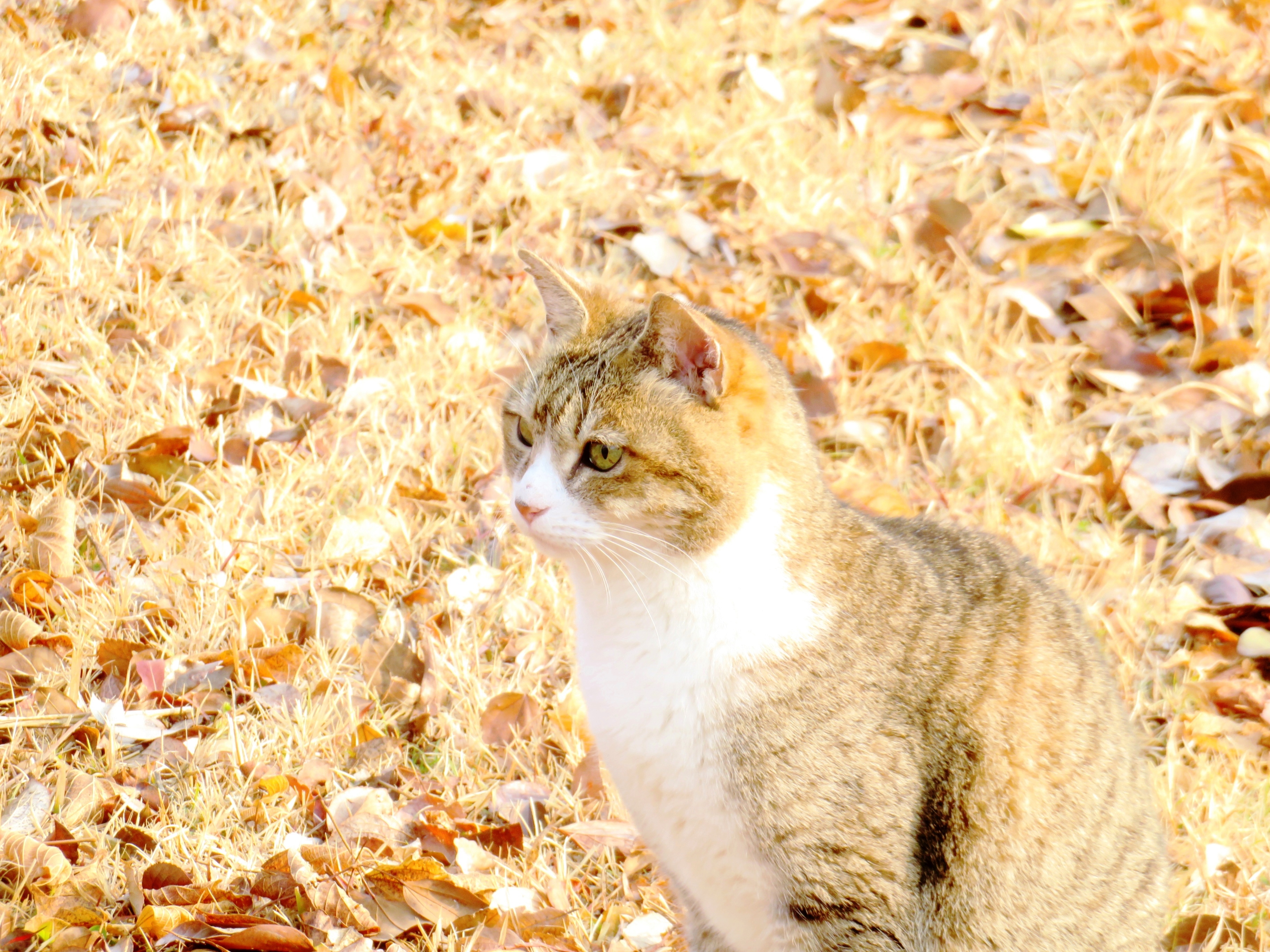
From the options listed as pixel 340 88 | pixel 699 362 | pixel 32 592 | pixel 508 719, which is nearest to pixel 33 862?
pixel 32 592

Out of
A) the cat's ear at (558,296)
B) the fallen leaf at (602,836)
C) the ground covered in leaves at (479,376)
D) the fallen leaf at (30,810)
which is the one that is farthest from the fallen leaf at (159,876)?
the cat's ear at (558,296)

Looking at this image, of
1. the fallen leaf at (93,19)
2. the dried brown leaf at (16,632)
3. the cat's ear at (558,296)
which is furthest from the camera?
the fallen leaf at (93,19)

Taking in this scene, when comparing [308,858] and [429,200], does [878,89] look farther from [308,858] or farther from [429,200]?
[308,858]

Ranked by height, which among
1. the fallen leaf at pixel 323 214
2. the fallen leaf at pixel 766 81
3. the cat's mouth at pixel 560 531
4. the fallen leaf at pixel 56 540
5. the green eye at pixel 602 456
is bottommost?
the fallen leaf at pixel 56 540

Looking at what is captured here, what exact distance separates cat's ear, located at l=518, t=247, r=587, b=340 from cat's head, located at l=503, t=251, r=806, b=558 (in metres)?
0.20

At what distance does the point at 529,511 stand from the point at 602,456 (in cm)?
18

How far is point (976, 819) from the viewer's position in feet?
7.44

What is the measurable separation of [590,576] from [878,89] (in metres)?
3.48

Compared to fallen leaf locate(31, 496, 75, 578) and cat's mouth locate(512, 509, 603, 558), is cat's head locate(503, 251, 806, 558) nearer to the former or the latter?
cat's mouth locate(512, 509, 603, 558)

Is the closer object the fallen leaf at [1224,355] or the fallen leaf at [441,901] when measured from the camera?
the fallen leaf at [441,901]

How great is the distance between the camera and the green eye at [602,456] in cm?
235

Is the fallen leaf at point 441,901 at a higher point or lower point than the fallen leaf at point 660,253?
lower

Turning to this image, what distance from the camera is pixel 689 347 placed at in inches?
90.5

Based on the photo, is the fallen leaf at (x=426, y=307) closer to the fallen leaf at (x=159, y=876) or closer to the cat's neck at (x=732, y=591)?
the cat's neck at (x=732, y=591)
